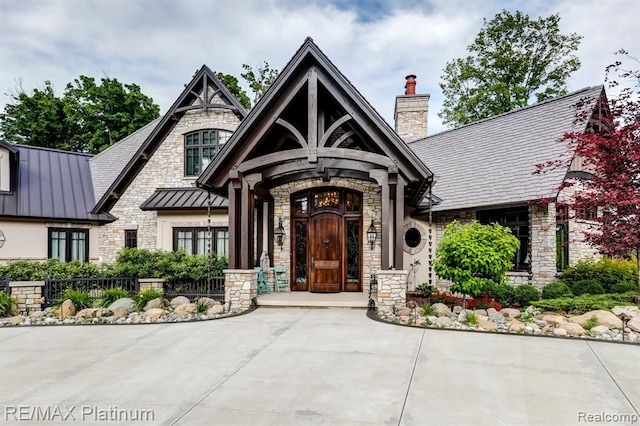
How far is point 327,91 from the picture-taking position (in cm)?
887

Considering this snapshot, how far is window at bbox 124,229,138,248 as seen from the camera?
14.1 m

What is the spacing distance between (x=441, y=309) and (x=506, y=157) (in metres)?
6.55

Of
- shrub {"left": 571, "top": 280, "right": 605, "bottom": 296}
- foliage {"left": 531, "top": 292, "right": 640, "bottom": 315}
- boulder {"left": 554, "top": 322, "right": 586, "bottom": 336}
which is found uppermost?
shrub {"left": 571, "top": 280, "right": 605, "bottom": 296}

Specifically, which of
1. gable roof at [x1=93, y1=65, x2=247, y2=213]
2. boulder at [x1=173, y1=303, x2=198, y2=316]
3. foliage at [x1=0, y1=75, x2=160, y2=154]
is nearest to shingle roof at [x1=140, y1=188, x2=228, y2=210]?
gable roof at [x1=93, y1=65, x2=247, y2=213]

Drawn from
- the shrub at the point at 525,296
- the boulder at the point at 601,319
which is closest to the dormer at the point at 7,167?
the shrub at the point at 525,296

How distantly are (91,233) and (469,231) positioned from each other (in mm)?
12891

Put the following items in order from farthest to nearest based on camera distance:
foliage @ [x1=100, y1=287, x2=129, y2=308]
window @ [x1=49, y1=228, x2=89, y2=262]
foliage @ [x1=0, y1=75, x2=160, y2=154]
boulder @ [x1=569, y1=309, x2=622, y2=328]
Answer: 1. foliage @ [x1=0, y1=75, x2=160, y2=154]
2. window @ [x1=49, y1=228, x2=89, y2=262]
3. foliage @ [x1=100, y1=287, x2=129, y2=308]
4. boulder @ [x1=569, y1=309, x2=622, y2=328]

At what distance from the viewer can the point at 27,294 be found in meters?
9.28

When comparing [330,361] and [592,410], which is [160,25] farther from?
[592,410]

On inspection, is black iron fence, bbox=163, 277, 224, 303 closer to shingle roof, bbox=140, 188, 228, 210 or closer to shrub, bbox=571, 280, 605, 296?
shingle roof, bbox=140, 188, 228, 210

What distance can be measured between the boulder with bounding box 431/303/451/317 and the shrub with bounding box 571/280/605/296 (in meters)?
3.39

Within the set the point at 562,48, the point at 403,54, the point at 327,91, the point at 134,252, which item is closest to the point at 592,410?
the point at 327,91

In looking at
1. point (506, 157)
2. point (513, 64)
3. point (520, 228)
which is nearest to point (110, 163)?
point (506, 157)

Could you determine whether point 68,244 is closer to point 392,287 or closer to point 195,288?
point 195,288
